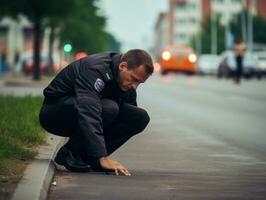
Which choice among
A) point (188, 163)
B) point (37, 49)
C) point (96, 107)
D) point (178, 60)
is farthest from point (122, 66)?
point (178, 60)

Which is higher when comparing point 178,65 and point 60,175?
point 60,175

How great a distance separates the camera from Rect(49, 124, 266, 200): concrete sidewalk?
751 cm

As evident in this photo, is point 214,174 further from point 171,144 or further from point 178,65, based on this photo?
point 178,65

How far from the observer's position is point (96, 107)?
798 centimetres

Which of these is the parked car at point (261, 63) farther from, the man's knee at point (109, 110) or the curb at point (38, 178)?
the man's knee at point (109, 110)

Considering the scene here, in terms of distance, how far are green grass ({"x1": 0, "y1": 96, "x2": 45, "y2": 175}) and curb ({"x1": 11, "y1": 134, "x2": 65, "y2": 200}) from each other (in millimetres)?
151

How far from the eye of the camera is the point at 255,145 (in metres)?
12.5

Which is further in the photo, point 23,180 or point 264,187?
point 264,187

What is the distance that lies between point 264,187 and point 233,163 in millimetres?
2087

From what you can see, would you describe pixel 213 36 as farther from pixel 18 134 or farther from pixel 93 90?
pixel 93 90

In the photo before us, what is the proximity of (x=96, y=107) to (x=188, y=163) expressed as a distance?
7.71 ft

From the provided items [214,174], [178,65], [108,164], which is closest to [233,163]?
[214,174]

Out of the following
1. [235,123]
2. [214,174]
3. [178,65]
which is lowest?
[178,65]

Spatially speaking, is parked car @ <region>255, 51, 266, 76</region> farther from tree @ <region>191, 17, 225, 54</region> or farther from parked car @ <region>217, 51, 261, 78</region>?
tree @ <region>191, 17, 225, 54</region>
